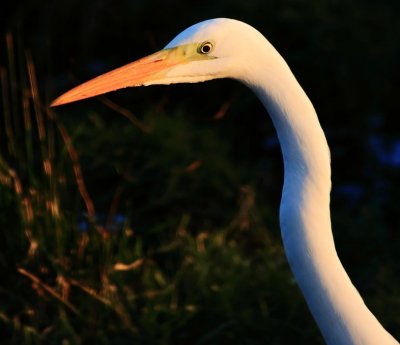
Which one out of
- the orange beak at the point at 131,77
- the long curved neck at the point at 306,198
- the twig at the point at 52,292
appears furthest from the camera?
the twig at the point at 52,292

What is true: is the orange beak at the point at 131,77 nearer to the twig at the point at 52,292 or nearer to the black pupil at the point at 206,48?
the black pupil at the point at 206,48

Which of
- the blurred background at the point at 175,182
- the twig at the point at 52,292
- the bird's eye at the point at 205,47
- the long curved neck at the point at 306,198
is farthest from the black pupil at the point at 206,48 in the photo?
the twig at the point at 52,292

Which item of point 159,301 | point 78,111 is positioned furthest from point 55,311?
point 78,111

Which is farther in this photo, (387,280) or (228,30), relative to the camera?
(387,280)

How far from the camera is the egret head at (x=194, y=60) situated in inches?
82.2

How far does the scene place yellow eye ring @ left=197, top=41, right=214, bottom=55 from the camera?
2.12m

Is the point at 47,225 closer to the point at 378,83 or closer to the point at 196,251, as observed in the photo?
the point at 196,251

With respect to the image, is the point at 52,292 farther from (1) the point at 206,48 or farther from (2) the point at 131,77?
(1) the point at 206,48

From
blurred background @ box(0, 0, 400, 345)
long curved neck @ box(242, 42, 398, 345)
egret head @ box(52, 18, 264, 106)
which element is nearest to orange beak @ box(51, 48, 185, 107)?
egret head @ box(52, 18, 264, 106)

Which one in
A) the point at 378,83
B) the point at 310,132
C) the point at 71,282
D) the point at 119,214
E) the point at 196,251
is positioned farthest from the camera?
the point at 378,83

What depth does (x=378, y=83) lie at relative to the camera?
5074mm

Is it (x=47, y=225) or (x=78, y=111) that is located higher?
(x=47, y=225)

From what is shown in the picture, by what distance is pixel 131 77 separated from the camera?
2.18m

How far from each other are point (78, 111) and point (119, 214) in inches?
47.5
